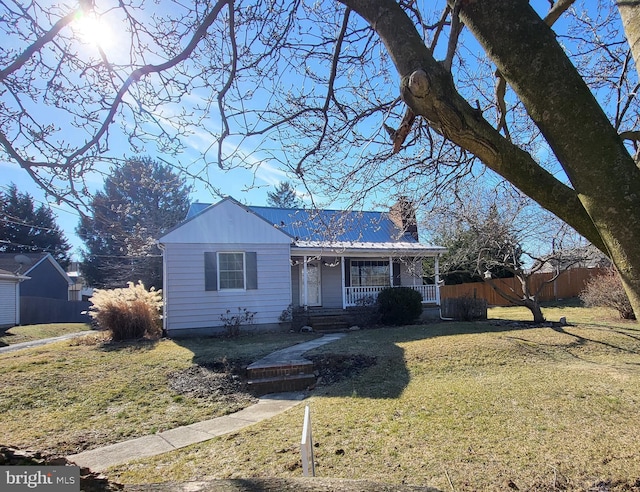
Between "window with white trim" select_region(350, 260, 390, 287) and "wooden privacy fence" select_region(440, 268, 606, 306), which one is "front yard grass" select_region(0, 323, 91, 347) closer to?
"window with white trim" select_region(350, 260, 390, 287)

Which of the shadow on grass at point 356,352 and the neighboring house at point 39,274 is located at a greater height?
the neighboring house at point 39,274

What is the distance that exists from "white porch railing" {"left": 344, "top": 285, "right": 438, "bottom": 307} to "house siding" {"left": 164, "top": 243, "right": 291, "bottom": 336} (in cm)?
313

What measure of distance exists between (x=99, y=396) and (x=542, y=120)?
7.50 m

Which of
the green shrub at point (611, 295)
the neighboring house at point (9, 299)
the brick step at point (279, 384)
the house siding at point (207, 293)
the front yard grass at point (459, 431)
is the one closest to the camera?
the front yard grass at point (459, 431)

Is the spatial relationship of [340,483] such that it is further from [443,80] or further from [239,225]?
[239,225]

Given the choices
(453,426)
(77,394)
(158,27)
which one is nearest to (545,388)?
(453,426)

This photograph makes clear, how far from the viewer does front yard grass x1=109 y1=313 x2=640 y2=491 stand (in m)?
3.50

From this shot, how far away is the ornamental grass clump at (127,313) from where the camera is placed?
12.5m

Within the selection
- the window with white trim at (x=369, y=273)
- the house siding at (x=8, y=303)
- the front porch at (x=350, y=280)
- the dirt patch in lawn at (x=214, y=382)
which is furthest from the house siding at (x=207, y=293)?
the house siding at (x=8, y=303)

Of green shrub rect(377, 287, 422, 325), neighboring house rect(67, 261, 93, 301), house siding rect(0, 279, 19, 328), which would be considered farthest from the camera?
neighboring house rect(67, 261, 93, 301)

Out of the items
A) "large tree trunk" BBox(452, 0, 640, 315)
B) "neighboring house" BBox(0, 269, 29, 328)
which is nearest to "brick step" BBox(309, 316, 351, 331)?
"large tree trunk" BBox(452, 0, 640, 315)

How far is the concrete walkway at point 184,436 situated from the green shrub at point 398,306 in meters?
8.23

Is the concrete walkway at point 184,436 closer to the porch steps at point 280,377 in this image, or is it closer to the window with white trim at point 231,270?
the porch steps at point 280,377

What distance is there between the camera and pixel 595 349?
916 cm
